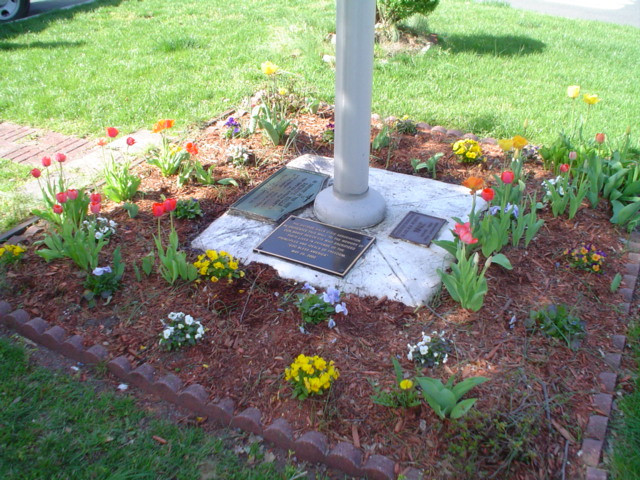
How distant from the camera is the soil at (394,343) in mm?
2393

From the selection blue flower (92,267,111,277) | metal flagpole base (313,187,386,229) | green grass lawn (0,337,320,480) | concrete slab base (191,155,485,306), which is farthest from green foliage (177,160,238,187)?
green grass lawn (0,337,320,480)

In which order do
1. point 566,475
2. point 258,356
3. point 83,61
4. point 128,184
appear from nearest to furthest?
point 566,475
point 258,356
point 128,184
point 83,61

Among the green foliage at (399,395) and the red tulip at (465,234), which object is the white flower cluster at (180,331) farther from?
the red tulip at (465,234)

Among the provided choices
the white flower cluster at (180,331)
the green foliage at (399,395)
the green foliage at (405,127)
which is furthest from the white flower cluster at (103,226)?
the green foliage at (405,127)

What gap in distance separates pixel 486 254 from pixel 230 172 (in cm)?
224

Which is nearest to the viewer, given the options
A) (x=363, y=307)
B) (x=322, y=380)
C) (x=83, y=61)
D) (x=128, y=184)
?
(x=322, y=380)

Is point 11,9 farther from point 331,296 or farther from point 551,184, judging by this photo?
point 551,184

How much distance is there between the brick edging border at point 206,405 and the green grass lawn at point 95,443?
98mm

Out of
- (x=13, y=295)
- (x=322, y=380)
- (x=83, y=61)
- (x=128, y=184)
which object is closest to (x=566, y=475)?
(x=322, y=380)

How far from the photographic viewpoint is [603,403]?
2562 millimetres

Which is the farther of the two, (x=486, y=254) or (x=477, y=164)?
(x=477, y=164)

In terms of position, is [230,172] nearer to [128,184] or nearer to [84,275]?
[128,184]

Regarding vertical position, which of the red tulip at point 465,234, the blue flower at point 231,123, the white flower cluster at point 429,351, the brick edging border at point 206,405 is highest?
the red tulip at point 465,234

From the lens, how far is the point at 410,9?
7.19m
